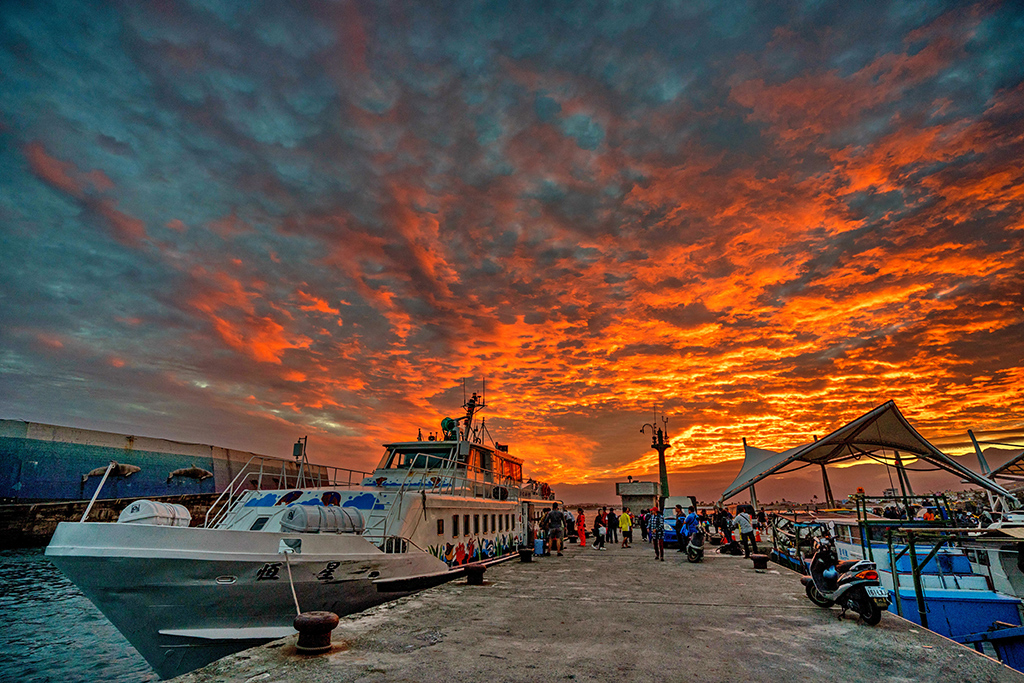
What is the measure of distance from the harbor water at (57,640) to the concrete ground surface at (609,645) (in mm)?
8226

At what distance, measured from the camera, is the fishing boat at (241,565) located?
6.90 metres

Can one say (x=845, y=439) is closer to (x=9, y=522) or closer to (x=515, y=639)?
(x=515, y=639)

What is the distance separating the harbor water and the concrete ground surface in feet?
27.0

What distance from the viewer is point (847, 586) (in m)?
7.68

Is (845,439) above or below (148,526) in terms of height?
above

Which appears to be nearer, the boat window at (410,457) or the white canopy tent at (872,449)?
the boat window at (410,457)

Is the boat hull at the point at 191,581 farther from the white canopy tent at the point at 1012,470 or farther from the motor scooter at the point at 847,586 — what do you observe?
the white canopy tent at the point at 1012,470

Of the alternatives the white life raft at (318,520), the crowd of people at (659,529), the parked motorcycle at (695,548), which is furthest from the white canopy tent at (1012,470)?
the white life raft at (318,520)

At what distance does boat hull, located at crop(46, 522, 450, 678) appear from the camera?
22.5 ft

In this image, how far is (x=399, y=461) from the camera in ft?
59.8

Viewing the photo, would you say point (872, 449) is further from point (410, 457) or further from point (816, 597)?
point (410, 457)

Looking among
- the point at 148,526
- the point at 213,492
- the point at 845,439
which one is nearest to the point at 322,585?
the point at 148,526

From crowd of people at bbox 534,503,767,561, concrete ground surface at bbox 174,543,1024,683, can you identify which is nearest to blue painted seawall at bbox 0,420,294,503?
crowd of people at bbox 534,503,767,561

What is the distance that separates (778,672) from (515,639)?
10.6 feet
